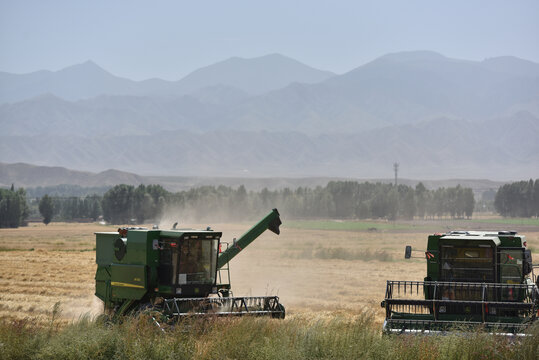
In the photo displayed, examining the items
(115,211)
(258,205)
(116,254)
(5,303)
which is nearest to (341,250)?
(5,303)

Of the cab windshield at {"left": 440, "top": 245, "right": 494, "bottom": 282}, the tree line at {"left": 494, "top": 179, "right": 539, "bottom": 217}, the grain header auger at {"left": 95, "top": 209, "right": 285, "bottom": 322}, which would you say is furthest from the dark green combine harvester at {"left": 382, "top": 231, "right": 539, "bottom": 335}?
the tree line at {"left": 494, "top": 179, "right": 539, "bottom": 217}

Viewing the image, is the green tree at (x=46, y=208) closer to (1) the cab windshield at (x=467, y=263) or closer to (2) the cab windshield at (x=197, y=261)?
(2) the cab windshield at (x=197, y=261)

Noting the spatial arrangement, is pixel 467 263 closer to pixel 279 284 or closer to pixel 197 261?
pixel 197 261

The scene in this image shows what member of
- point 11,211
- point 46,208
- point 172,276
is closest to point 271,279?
point 172,276

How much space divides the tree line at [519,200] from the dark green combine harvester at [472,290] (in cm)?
17266

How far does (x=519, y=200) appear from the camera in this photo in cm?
18338

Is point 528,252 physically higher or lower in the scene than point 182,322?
higher

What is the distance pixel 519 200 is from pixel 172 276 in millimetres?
177339

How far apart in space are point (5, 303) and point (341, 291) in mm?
14712

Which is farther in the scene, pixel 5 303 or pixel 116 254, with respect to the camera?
pixel 5 303

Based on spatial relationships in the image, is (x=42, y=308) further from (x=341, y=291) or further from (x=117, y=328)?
(x=341, y=291)

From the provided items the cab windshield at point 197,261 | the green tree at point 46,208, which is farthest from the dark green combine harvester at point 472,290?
the green tree at point 46,208

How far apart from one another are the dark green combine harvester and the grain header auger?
4.31 m

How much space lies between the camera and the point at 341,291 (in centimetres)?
3303
